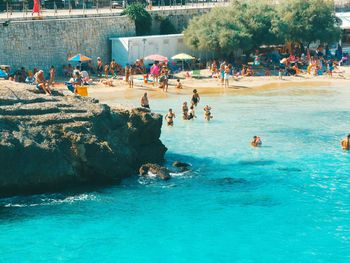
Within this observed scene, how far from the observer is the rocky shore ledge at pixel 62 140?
2445cm

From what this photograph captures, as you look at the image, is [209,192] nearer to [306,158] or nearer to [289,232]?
[289,232]

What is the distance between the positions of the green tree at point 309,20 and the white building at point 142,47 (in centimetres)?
820

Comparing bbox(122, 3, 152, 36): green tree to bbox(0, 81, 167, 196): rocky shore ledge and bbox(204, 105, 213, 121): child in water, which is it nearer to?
bbox(204, 105, 213, 121): child in water

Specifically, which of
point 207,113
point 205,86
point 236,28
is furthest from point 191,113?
point 236,28

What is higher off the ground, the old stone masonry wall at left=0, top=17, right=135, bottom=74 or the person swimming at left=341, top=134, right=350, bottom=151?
the old stone masonry wall at left=0, top=17, right=135, bottom=74

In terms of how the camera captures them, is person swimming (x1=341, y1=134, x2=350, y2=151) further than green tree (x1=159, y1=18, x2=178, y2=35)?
No

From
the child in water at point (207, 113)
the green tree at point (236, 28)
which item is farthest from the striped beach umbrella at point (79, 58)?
the child in water at point (207, 113)

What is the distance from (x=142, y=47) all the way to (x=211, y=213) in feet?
92.8

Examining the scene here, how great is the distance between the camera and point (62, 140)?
83.0ft

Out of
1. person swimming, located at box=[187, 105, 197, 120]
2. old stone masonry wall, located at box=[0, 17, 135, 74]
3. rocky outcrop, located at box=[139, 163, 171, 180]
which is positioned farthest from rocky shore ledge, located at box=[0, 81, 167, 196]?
old stone masonry wall, located at box=[0, 17, 135, 74]

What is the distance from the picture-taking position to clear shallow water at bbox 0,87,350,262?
2067 cm

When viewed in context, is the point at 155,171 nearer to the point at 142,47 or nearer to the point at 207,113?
the point at 207,113

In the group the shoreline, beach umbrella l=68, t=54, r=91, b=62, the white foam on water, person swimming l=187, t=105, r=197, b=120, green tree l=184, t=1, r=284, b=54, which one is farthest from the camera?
green tree l=184, t=1, r=284, b=54

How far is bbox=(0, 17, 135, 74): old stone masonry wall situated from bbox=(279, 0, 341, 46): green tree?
12.0 metres
